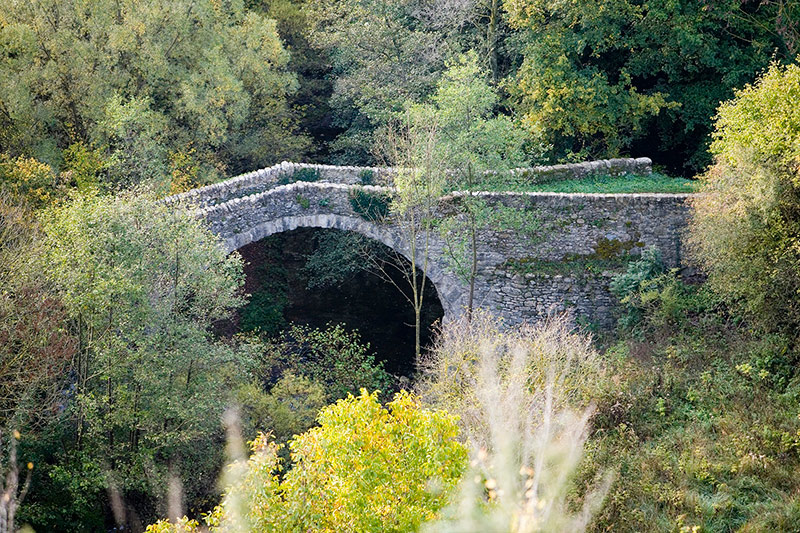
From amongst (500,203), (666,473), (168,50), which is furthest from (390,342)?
(666,473)

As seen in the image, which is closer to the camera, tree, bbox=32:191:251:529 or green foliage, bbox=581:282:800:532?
green foliage, bbox=581:282:800:532

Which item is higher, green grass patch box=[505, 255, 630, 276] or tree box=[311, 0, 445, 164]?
tree box=[311, 0, 445, 164]

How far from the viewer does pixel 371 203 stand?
66.4ft

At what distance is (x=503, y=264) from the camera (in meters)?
19.7

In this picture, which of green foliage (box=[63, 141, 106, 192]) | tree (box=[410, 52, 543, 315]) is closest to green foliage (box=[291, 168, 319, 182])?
tree (box=[410, 52, 543, 315])

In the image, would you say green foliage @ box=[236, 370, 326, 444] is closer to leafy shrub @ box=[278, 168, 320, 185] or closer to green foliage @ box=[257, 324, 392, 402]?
green foliage @ box=[257, 324, 392, 402]

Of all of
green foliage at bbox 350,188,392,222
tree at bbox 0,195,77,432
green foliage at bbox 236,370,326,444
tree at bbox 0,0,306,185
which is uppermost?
tree at bbox 0,0,306,185

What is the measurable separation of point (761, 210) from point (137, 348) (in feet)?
40.1

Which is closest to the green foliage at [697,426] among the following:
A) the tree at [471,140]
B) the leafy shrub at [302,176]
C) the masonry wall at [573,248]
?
the masonry wall at [573,248]

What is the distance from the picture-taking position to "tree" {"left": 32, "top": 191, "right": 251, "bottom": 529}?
13.9 metres

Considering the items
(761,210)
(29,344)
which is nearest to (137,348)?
(29,344)

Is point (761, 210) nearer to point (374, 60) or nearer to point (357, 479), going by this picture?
point (357, 479)

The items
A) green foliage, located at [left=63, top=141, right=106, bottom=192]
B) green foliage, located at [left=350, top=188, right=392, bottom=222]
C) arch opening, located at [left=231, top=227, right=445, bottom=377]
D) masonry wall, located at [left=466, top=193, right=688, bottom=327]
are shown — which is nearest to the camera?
masonry wall, located at [left=466, top=193, right=688, bottom=327]

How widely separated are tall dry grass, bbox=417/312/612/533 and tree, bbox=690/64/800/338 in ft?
10.6
